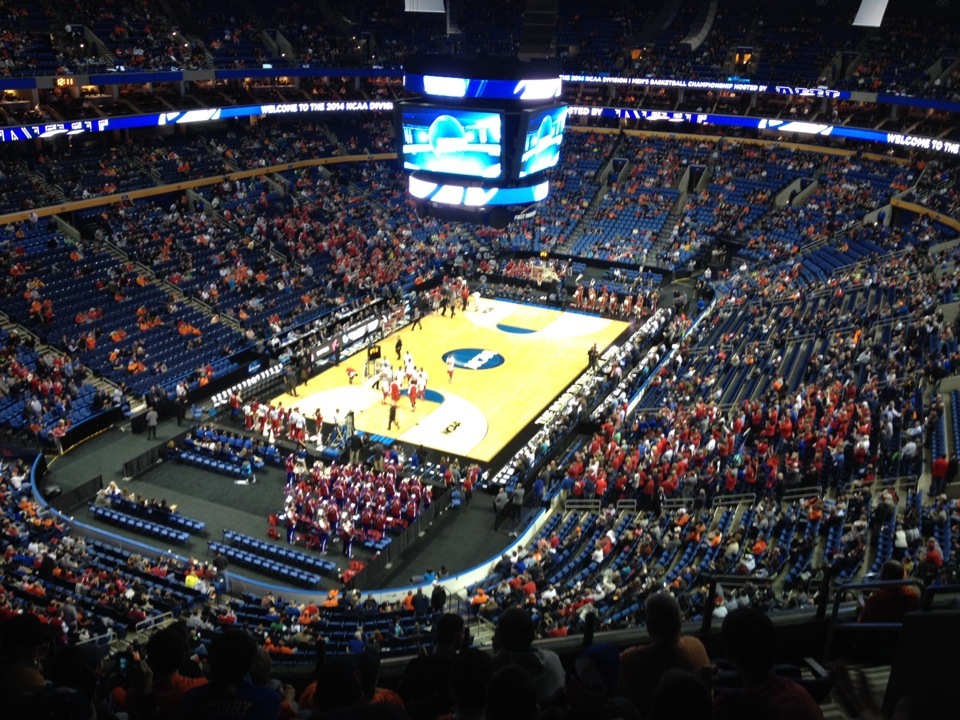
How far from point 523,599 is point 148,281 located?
68.4ft

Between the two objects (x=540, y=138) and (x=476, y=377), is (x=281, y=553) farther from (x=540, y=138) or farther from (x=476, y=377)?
(x=476, y=377)

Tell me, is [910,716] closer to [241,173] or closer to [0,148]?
[0,148]

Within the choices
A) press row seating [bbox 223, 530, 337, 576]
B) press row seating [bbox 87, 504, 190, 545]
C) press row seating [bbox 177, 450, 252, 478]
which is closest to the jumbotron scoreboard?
press row seating [bbox 177, 450, 252, 478]

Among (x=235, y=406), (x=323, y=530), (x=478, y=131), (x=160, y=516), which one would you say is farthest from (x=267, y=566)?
(x=478, y=131)

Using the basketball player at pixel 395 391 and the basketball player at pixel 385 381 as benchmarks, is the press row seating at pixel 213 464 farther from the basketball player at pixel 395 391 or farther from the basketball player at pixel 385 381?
the basketball player at pixel 385 381

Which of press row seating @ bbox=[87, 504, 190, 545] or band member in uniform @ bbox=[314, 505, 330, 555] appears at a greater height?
band member in uniform @ bbox=[314, 505, 330, 555]

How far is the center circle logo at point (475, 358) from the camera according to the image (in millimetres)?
30781

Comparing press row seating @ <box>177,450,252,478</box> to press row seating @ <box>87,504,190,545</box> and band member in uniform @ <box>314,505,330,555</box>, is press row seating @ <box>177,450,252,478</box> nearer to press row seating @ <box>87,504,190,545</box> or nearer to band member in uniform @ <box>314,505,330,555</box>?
press row seating @ <box>87,504,190,545</box>

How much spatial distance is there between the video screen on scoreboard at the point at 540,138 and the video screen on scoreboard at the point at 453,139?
0.61m

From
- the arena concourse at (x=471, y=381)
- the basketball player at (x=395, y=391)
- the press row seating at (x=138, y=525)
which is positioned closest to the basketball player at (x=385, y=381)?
the arena concourse at (x=471, y=381)

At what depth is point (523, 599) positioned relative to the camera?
15.0m

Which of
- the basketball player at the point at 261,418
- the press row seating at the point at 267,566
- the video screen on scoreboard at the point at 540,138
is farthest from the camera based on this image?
the basketball player at the point at 261,418

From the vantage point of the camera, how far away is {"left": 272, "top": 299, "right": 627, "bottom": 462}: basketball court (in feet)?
84.3

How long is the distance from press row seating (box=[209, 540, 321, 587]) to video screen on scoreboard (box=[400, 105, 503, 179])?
33.3 ft
